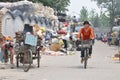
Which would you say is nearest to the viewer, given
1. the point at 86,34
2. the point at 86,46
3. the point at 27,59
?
the point at 27,59

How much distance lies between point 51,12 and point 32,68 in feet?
107

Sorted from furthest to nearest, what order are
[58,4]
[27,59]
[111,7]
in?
1. [111,7]
2. [58,4]
3. [27,59]

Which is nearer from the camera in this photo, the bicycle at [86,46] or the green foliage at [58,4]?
the bicycle at [86,46]

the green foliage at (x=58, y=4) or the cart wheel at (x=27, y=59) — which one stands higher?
the green foliage at (x=58, y=4)

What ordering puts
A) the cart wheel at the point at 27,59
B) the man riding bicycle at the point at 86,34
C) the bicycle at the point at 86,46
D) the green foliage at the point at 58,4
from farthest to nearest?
the green foliage at the point at 58,4 < the man riding bicycle at the point at 86,34 < the bicycle at the point at 86,46 < the cart wheel at the point at 27,59

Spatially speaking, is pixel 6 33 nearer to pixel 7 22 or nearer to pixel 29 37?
pixel 7 22

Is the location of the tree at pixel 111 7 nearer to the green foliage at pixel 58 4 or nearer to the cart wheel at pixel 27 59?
the green foliage at pixel 58 4

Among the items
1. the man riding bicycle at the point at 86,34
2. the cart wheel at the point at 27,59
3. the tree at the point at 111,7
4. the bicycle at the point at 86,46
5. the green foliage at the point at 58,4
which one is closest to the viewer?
the cart wheel at the point at 27,59

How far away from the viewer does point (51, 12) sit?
51000 millimetres

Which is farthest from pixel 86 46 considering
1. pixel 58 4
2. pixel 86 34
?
pixel 58 4

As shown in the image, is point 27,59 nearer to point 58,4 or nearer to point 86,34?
point 86,34

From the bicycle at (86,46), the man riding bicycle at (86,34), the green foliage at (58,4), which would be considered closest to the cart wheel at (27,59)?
the bicycle at (86,46)

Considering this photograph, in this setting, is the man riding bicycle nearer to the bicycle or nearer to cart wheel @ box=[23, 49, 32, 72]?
the bicycle

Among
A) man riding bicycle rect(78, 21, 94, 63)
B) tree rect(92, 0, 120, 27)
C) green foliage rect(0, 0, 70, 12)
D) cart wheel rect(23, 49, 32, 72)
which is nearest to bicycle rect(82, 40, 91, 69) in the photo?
man riding bicycle rect(78, 21, 94, 63)
